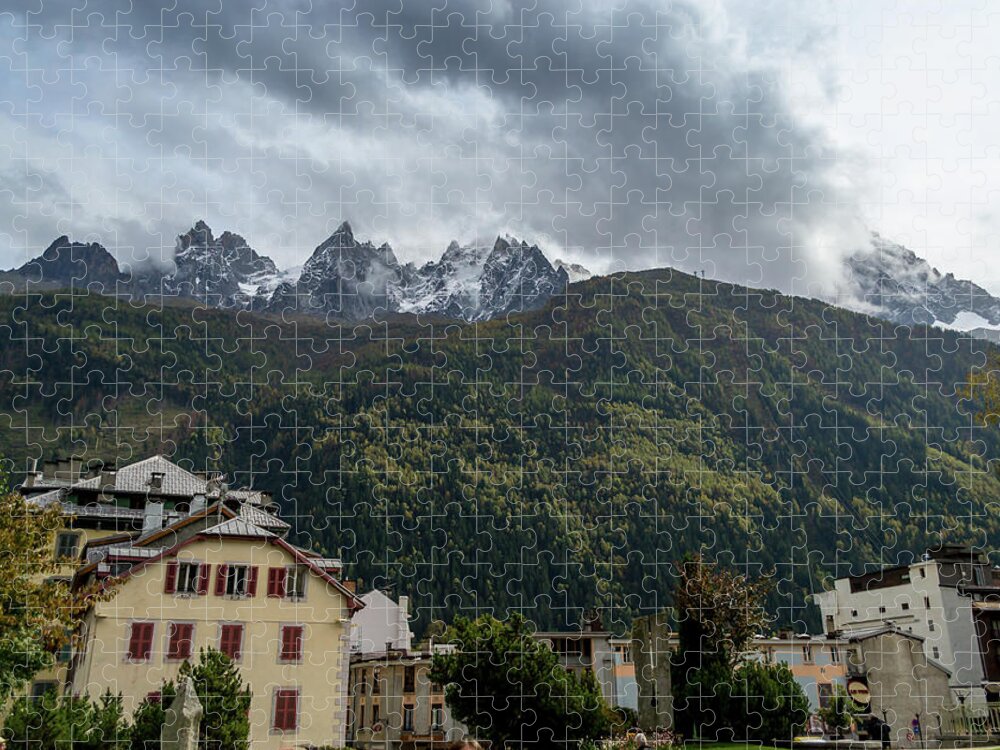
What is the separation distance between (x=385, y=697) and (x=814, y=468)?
121 m

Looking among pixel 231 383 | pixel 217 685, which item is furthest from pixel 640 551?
pixel 231 383

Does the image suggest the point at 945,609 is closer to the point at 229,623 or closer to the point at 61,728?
the point at 229,623

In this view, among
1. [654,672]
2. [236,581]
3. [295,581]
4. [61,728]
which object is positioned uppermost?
[295,581]

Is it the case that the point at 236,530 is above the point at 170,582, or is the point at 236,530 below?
above

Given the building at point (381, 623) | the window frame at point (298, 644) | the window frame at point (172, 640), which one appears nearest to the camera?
the window frame at point (172, 640)

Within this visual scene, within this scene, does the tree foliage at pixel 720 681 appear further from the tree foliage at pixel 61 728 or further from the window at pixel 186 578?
the window at pixel 186 578

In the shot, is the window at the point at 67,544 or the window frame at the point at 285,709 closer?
the window frame at the point at 285,709

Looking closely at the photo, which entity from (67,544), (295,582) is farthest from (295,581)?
(67,544)

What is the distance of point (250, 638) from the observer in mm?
35719

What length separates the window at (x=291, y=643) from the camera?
36031 millimetres

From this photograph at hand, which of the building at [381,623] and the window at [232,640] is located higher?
the building at [381,623]

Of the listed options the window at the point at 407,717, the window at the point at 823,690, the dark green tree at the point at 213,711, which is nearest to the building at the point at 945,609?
the window at the point at 823,690

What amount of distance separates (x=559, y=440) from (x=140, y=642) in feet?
369

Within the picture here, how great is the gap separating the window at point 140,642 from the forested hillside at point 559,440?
36.0 meters
